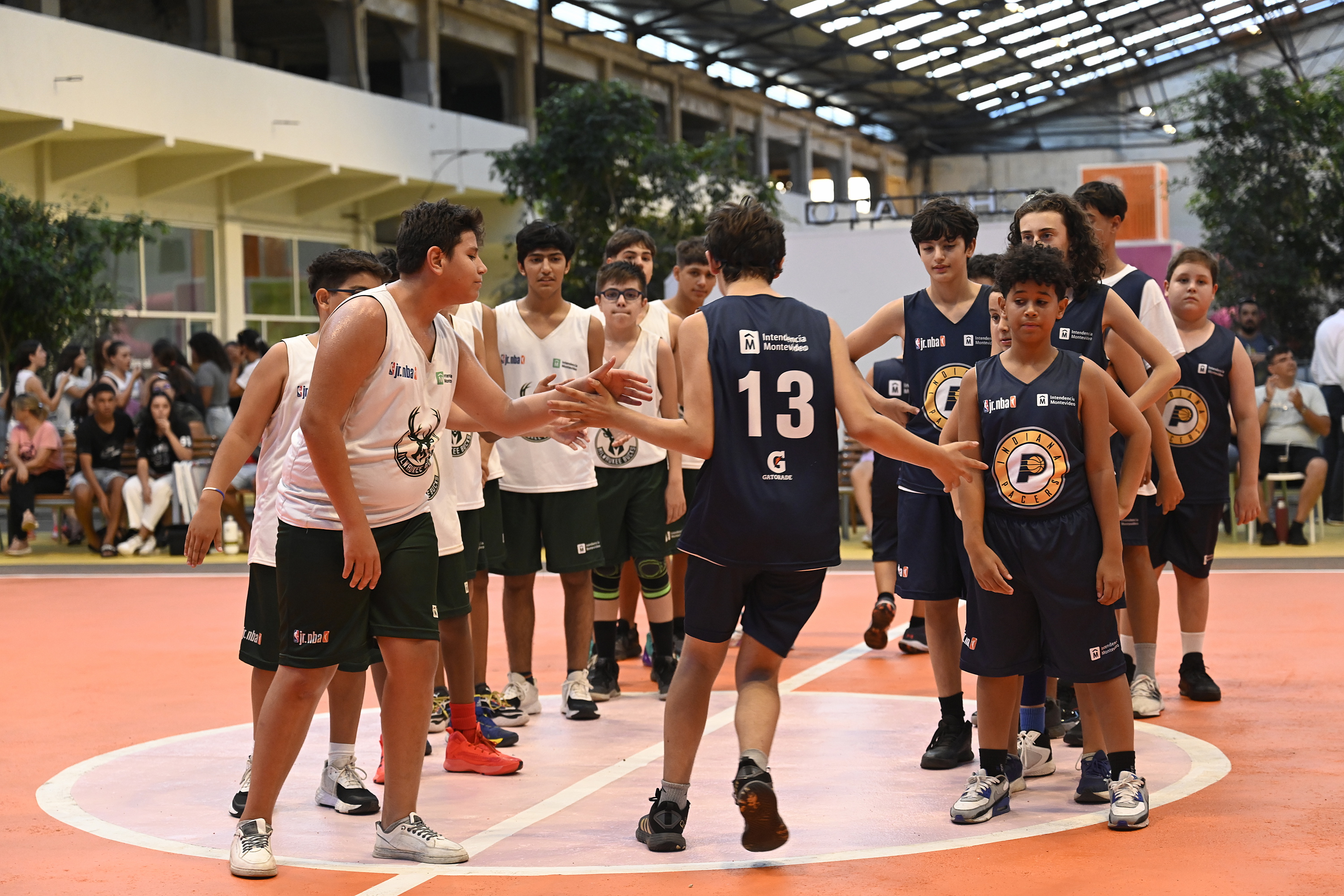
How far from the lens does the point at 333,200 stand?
71.8 feet

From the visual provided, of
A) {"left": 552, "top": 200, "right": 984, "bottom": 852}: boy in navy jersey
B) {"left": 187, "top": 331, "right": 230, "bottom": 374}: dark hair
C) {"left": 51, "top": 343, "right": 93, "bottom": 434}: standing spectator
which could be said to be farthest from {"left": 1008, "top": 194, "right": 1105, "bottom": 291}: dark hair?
{"left": 51, "top": 343, "right": 93, "bottom": 434}: standing spectator

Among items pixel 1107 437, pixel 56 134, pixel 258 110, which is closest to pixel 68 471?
pixel 56 134

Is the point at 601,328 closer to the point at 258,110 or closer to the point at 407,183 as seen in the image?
the point at 258,110

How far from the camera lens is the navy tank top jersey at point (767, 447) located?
158 inches

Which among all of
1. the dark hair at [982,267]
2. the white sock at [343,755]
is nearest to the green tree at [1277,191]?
the dark hair at [982,267]

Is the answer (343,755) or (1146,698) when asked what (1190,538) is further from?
(343,755)

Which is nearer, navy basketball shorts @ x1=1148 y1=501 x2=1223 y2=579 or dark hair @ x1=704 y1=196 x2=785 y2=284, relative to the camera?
dark hair @ x1=704 y1=196 x2=785 y2=284

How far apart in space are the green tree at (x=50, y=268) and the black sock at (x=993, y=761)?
1276cm

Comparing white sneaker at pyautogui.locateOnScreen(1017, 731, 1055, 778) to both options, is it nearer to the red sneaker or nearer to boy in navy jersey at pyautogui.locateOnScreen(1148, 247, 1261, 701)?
boy in navy jersey at pyautogui.locateOnScreen(1148, 247, 1261, 701)

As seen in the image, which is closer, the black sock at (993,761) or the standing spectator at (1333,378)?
the black sock at (993,761)

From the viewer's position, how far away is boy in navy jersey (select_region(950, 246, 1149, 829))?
4.29 meters

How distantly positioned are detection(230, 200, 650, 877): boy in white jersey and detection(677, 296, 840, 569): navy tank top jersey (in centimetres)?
34

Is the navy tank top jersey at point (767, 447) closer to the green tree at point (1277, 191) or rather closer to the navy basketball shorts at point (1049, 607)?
the navy basketball shorts at point (1049, 607)

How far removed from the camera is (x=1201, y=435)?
6156 mm
